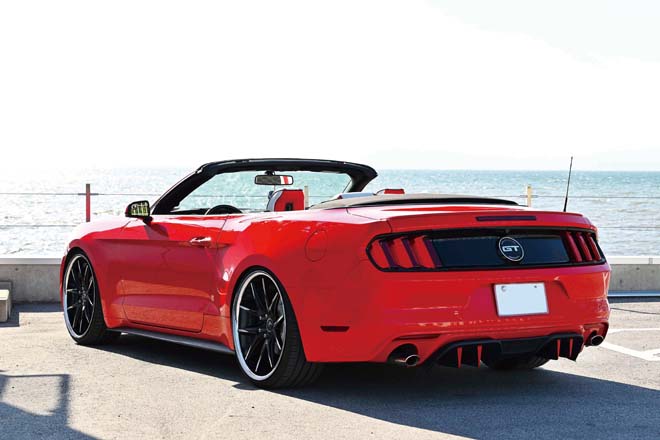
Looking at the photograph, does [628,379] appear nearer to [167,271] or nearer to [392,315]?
[392,315]

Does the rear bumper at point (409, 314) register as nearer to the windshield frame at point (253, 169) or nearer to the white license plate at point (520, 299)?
the white license plate at point (520, 299)

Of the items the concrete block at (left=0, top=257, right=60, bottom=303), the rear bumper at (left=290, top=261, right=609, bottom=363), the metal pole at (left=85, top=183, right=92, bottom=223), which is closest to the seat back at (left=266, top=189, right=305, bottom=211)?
the rear bumper at (left=290, top=261, right=609, bottom=363)

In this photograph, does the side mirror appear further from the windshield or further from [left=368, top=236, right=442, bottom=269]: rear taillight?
[left=368, top=236, right=442, bottom=269]: rear taillight

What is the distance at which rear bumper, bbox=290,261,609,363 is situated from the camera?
5680 mm

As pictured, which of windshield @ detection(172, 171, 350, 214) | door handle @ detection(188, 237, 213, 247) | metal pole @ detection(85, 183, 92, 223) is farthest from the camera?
windshield @ detection(172, 171, 350, 214)

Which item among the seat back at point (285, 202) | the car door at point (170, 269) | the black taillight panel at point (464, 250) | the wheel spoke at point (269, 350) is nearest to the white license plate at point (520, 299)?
the black taillight panel at point (464, 250)

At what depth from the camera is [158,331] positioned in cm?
749

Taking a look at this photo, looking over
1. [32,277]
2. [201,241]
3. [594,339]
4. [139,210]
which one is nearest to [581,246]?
[594,339]

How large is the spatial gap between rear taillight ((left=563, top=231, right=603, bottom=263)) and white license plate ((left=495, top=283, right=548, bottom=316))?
1.35ft

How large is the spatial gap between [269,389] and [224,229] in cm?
104

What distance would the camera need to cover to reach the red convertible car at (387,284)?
225 inches

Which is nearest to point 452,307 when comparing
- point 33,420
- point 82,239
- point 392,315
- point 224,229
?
point 392,315

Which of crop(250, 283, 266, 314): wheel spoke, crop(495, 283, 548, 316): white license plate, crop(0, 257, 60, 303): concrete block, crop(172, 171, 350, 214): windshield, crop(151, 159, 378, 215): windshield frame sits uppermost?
crop(151, 159, 378, 215): windshield frame

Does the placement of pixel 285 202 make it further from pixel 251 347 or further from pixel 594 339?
pixel 594 339
